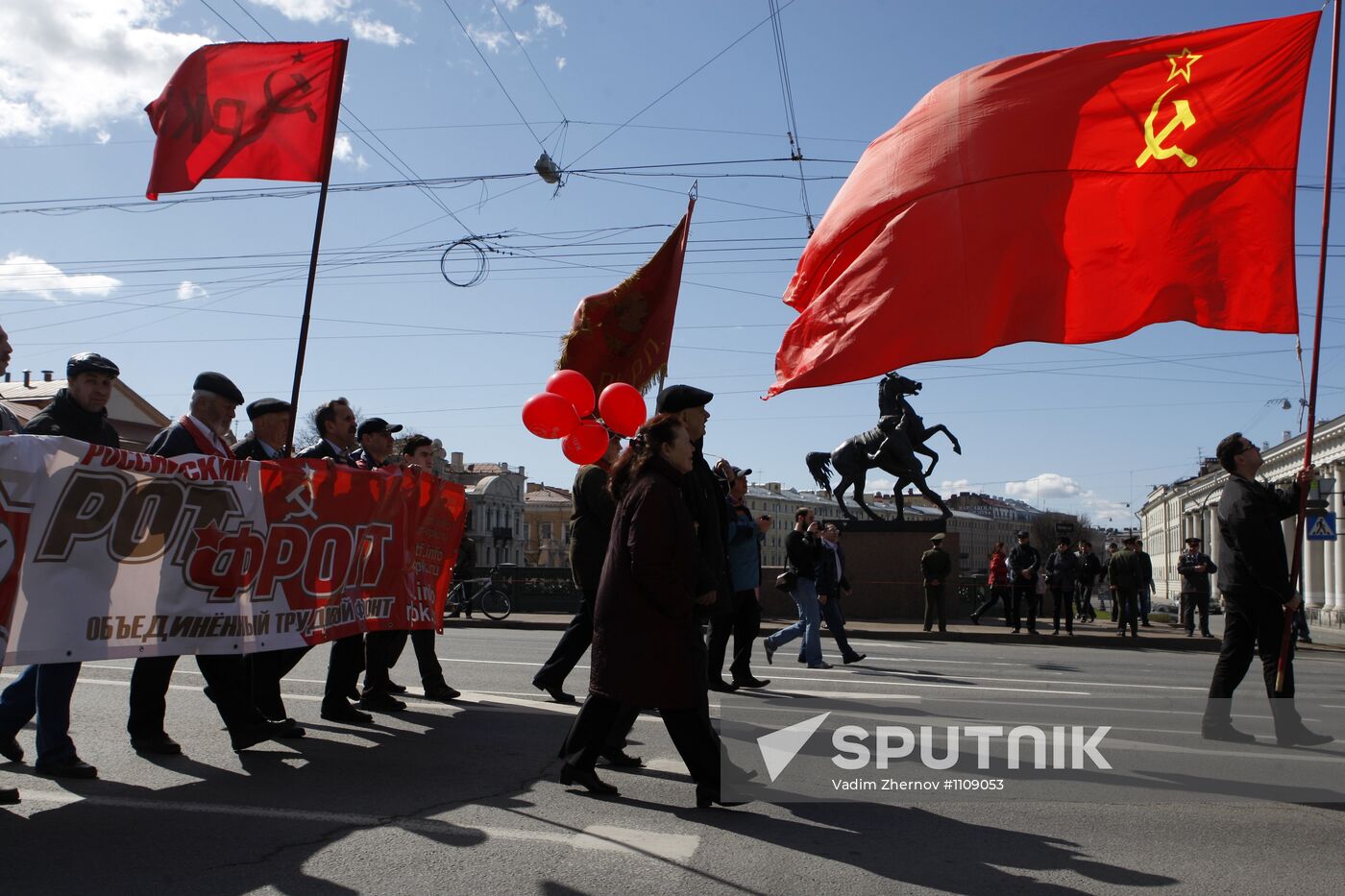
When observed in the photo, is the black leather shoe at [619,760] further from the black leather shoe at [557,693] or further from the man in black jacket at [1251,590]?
the man in black jacket at [1251,590]

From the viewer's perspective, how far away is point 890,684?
10.1 metres

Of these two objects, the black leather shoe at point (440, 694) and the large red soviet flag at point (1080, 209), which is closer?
the large red soviet flag at point (1080, 209)

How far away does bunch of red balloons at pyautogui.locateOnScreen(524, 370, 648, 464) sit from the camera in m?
8.84

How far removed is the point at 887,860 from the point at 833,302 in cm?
346

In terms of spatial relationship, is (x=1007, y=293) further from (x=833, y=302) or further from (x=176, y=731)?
(x=176, y=731)

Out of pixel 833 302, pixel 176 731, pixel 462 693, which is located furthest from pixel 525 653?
pixel 833 302

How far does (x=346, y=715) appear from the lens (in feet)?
23.8

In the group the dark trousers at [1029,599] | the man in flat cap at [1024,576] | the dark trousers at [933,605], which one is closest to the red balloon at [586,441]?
the dark trousers at [933,605]

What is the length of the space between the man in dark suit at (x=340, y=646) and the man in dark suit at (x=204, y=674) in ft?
3.33

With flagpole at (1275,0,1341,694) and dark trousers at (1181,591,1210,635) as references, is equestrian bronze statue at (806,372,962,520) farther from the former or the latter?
flagpole at (1275,0,1341,694)

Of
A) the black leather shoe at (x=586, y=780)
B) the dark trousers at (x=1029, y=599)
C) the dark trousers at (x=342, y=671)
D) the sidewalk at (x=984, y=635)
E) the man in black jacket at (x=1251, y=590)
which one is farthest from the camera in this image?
the dark trousers at (x=1029, y=599)

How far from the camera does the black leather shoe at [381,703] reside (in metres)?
7.73

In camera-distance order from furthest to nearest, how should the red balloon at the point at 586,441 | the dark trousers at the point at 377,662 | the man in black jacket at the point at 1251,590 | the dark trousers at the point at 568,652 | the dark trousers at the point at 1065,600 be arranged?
the dark trousers at the point at 1065,600 < the red balloon at the point at 586,441 < the dark trousers at the point at 377,662 < the dark trousers at the point at 568,652 < the man in black jacket at the point at 1251,590

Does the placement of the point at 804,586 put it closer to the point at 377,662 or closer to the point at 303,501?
the point at 377,662
